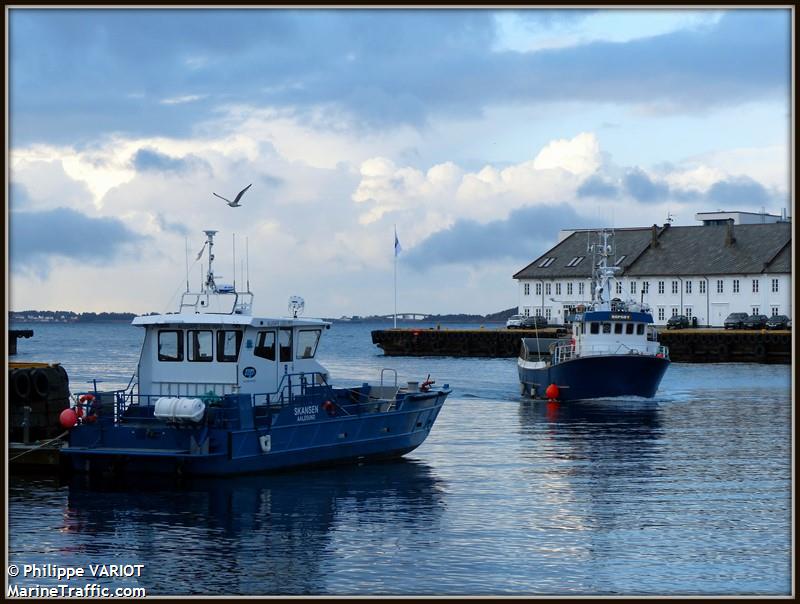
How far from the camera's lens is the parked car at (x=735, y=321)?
8788 cm

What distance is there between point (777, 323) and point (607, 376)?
146ft

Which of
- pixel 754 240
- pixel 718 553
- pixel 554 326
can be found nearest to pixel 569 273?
pixel 554 326

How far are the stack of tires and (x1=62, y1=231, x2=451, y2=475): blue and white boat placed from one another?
1.58 metres

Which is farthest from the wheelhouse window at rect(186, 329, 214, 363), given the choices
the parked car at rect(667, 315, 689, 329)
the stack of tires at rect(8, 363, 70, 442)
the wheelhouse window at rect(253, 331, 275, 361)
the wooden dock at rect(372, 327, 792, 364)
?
the parked car at rect(667, 315, 689, 329)

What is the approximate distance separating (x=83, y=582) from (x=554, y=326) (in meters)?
82.6

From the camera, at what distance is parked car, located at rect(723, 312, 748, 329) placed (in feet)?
288

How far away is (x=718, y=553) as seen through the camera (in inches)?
747

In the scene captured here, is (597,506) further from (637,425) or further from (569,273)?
(569,273)

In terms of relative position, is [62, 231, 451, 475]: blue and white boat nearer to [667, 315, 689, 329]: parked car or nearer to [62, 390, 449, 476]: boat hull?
[62, 390, 449, 476]: boat hull

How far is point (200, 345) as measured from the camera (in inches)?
1031

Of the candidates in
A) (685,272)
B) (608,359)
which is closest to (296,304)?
(608,359)

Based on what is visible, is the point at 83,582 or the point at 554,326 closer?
the point at 83,582

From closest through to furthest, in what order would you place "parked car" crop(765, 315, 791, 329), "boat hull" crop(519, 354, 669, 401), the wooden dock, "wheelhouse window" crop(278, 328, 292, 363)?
"wheelhouse window" crop(278, 328, 292, 363), "boat hull" crop(519, 354, 669, 401), the wooden dock, "parked car" crop(765, 315, 791, 329)

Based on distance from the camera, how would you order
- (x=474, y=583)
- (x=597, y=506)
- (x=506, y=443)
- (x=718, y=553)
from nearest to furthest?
(x=474, y=583) < (x=718, y=553) < (x=597, y=506) < (x=506, y=443)
